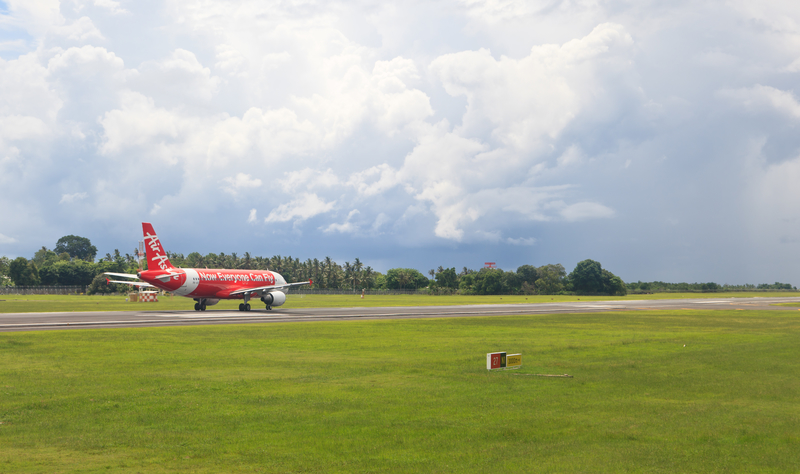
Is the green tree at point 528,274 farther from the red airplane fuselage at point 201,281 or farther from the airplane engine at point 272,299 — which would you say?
the airplane engine at point 272,299

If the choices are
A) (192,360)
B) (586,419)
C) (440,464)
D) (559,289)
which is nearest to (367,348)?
(192,360)

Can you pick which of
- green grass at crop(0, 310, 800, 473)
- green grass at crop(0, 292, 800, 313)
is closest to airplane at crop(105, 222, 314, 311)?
green grass at crop(0, 292, 800, 313)

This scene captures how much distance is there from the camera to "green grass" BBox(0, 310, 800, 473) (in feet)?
32.1

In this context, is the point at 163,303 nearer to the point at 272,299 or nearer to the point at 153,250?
the point at 153,250

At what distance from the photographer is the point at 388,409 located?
1334cm

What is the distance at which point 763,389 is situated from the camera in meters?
16.2

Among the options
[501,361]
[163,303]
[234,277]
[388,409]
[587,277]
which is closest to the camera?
[388,409]

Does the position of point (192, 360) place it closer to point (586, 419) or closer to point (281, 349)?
point (281, 349)

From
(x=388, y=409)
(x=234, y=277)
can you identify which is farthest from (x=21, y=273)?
(x=388, y=409)

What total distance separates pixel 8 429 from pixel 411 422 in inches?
317

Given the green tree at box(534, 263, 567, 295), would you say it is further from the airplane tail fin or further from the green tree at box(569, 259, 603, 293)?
the airplane tail fin

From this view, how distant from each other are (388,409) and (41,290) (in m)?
174

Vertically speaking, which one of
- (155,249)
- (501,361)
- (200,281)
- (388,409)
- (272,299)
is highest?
(155,249)

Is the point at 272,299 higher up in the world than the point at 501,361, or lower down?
higher up
